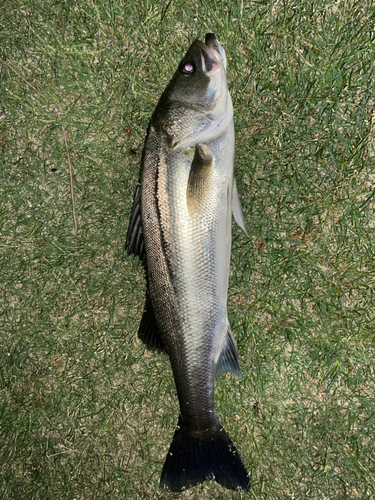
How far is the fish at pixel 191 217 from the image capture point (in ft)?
7.41

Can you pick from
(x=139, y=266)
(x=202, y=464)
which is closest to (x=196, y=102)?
(x=139, y=266)

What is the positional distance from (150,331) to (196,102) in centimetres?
152

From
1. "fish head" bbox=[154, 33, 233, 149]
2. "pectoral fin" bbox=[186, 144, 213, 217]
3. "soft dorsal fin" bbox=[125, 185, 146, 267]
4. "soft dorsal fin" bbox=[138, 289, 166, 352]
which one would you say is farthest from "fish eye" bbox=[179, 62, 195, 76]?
"soft dorsal fin" bbox=[138, 289, 166, 352]

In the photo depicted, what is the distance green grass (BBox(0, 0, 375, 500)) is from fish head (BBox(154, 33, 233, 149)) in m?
0.63

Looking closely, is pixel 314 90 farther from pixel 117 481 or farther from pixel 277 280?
pixel 117 481

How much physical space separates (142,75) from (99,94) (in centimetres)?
40

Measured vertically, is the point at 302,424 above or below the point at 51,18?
below

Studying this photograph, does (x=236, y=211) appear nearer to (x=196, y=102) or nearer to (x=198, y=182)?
(x=198, y=182)

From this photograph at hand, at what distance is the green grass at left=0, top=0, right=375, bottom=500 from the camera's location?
2865mm

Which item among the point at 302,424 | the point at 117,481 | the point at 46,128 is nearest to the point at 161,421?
the point at 117,481

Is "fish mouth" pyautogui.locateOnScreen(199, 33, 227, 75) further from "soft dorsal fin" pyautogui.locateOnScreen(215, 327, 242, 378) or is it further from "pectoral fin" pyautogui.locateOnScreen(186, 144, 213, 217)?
"soft dorsal fin" pyautogui.locateOnScreen(215, 327, 242, 378)

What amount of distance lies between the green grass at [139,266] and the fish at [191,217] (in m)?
0.63

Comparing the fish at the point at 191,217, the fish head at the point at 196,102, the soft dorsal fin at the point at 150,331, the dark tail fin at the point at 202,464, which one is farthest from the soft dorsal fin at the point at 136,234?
the dark tail fin at the point at 202,464

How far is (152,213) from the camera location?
91.2 inches
